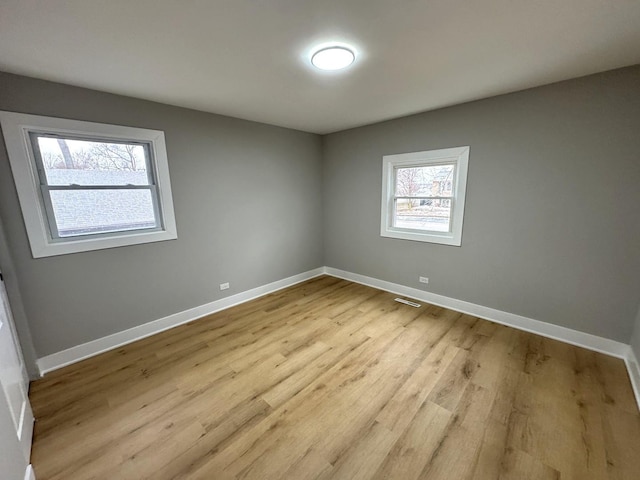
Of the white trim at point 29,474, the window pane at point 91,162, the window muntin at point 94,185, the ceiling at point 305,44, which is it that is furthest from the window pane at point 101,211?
the white trim at point 29,474

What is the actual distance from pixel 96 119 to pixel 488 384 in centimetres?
404

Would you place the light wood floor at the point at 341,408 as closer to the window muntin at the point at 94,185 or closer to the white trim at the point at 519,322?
the white trim at the point at 519,322

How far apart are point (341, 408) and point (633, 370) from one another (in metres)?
2.38

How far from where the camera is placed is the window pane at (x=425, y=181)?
3156 mm

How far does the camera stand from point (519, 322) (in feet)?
9.03

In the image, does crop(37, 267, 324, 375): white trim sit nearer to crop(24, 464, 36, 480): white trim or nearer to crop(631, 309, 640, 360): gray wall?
crop(24, 464, 36, 480): white trim

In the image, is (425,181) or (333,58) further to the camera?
(425,181)

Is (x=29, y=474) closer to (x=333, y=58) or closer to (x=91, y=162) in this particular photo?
(x=91, y=162)

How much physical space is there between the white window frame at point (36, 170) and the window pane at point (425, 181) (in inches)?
117

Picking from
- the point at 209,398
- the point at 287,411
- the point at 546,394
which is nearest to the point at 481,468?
the point at 546,394

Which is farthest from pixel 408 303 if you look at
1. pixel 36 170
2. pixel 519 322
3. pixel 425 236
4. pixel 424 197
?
pixel 36 170

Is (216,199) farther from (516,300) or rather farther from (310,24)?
(516,300)

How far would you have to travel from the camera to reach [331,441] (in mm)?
1548

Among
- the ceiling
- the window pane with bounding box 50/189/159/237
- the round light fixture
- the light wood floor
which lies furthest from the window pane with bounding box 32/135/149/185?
the round light fixture
